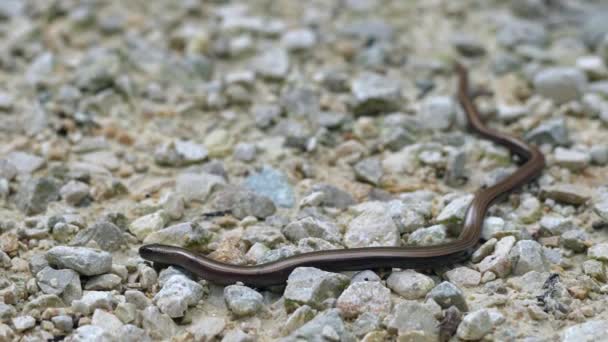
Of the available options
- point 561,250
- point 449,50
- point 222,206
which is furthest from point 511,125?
point 222,206

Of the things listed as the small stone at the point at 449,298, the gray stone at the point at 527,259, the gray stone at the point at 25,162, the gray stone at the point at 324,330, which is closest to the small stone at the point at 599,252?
the gray stone at the point at 527,259

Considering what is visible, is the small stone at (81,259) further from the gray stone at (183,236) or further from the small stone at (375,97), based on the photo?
the small stone at (375,97)

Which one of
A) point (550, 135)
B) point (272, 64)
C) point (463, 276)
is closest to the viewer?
point (463, 276)

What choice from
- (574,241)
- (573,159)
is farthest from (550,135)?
(574,241)

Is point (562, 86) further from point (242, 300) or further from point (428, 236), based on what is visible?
point (242, 300)

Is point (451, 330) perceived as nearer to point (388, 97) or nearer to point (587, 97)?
point (388, 97)

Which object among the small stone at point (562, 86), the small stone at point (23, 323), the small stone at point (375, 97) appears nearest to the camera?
the small stone at point (23, 323)

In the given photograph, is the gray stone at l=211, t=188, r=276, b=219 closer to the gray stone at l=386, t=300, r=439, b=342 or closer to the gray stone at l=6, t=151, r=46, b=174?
the gray stone at l=6, t=151, r=46, b=174
